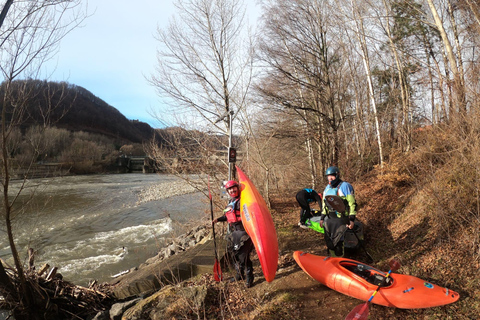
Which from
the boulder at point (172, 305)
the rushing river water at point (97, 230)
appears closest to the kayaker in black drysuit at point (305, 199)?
the boulder at point (172, 305)

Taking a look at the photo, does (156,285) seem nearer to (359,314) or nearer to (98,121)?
(359,314)

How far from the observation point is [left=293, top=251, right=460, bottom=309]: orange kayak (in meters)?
2.98

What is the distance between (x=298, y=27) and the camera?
8.56m

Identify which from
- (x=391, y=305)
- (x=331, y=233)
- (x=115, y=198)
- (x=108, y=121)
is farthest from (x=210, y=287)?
(x=108, y=121)

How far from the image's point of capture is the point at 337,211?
423 centimetres

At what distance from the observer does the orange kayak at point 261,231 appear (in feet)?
11.8

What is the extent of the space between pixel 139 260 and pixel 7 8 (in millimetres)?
7530

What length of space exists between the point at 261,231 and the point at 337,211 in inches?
55.6

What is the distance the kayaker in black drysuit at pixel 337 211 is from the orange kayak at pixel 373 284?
466 millimetres

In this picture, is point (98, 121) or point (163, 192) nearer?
point (163, 192)

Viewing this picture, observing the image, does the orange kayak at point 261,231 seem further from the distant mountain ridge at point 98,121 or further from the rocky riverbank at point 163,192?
the distant mountain ridge at point 98,121

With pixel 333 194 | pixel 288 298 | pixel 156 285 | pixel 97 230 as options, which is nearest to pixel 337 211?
pixel 333 194

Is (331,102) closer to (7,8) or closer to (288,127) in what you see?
(288,127)

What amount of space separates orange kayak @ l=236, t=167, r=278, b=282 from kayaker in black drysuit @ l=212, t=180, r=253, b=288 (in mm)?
113
